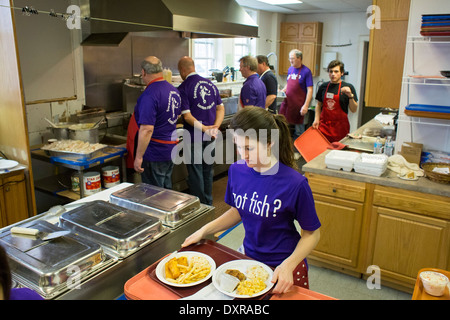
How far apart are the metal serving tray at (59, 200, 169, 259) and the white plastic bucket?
1644 mm

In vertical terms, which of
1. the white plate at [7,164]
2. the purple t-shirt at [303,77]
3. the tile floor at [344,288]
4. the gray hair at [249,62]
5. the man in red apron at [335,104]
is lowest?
the tile floor at [344,288]

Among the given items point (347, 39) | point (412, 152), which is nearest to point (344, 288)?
point (412, 152)

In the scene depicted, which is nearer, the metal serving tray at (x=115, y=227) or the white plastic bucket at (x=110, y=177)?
the metal serving tray at (x=115, y=227)

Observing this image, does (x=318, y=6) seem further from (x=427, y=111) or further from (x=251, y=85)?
(x=427, y=111)

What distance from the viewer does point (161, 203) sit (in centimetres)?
198

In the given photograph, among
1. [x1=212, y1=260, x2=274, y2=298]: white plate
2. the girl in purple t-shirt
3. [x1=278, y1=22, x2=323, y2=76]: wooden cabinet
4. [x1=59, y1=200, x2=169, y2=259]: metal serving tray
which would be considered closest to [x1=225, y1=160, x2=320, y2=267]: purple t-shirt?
the girl in purple t-shirt

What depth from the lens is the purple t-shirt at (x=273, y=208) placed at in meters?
1.60

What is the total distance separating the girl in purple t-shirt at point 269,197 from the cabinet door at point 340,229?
3.94 feet

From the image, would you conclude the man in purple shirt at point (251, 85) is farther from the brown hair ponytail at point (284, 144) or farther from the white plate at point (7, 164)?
the brown hair ponytail at point (284, 144)

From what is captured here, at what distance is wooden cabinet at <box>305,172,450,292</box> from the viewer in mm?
2551

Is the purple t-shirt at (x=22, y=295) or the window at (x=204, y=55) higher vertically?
the window at (x=204, y=55)

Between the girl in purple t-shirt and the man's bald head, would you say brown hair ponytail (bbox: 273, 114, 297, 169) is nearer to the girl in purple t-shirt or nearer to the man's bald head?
the girl in purple t-shirt

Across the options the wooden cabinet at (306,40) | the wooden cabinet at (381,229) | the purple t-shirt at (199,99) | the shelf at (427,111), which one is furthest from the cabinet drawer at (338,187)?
the wooden cabinet at (306,40)

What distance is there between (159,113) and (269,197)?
1.98 m
